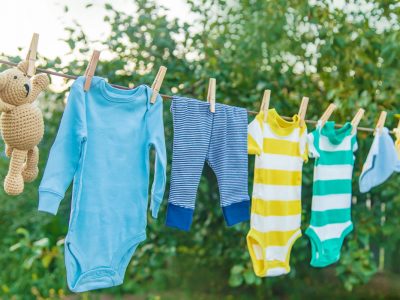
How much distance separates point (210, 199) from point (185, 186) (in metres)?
1.40

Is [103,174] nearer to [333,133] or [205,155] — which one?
[205,155]

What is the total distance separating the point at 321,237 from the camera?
227 cm

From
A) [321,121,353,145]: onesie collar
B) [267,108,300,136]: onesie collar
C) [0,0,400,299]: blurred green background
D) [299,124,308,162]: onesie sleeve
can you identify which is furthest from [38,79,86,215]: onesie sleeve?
[0,0,400,299]: blurred green background

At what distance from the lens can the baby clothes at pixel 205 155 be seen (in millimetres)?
1770

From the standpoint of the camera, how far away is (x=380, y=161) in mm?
2412

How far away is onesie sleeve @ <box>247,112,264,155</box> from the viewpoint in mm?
1974

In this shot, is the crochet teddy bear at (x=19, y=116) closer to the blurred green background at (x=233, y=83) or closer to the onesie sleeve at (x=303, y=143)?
the onesie sleeve at (x=303, y=143)

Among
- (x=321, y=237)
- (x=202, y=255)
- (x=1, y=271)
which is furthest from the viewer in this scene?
(x=202, y=255)

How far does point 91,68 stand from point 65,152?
0.23 meters

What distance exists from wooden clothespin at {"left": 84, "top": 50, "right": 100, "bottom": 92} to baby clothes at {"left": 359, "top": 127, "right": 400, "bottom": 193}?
1302mm

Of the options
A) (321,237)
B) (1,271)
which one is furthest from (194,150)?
(1,271)

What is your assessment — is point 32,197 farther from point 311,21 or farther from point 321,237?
point 311,21

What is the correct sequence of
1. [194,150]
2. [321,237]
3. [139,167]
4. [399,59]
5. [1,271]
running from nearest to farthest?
[139,167] → [194,150] → [321,237] → [399,59] → [1,271]

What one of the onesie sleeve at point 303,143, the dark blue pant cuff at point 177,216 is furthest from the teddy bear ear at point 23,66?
the onesie sleeve at point 303,143
